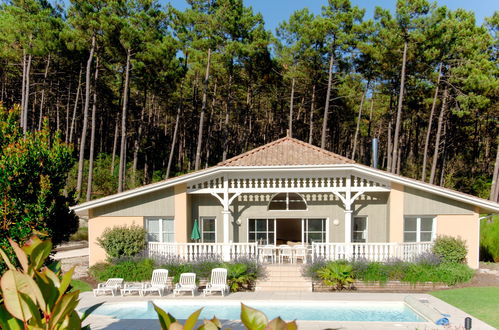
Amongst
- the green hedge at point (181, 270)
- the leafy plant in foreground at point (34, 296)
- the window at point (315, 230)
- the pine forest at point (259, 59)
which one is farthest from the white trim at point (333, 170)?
the leafy plant in foreground at point (34, 296)

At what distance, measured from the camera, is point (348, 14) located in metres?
28.4

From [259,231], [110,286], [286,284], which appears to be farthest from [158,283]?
[259,231]

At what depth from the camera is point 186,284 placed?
1377 cm

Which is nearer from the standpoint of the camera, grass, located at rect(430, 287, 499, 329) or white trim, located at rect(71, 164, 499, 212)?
grass, located at rect(430, 287, 499, 329)

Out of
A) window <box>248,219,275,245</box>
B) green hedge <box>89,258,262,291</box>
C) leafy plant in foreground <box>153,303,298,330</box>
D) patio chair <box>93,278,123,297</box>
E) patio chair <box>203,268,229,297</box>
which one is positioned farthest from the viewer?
window <box>248,219,275,245</box>

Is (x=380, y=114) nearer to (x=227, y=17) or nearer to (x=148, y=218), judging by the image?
(x=227, y=17)

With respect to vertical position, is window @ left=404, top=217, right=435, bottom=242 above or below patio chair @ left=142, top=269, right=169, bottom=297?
above

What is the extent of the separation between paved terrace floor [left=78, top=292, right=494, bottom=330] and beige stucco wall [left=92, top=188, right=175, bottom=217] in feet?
12.6

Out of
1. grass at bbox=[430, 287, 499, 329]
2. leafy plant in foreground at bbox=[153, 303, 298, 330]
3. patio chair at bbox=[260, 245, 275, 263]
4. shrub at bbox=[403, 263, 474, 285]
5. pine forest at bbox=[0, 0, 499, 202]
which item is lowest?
grass at bbox=[430, 287, 499, 329]

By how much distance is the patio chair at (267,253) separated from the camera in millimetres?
15686

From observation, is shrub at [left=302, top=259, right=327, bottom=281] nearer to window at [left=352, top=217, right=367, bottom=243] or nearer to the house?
the house

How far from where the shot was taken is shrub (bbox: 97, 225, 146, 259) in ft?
50.9

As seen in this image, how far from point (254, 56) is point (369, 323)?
84.2 ft

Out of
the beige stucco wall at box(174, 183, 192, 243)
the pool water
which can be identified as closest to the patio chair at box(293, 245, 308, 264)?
the pool water
